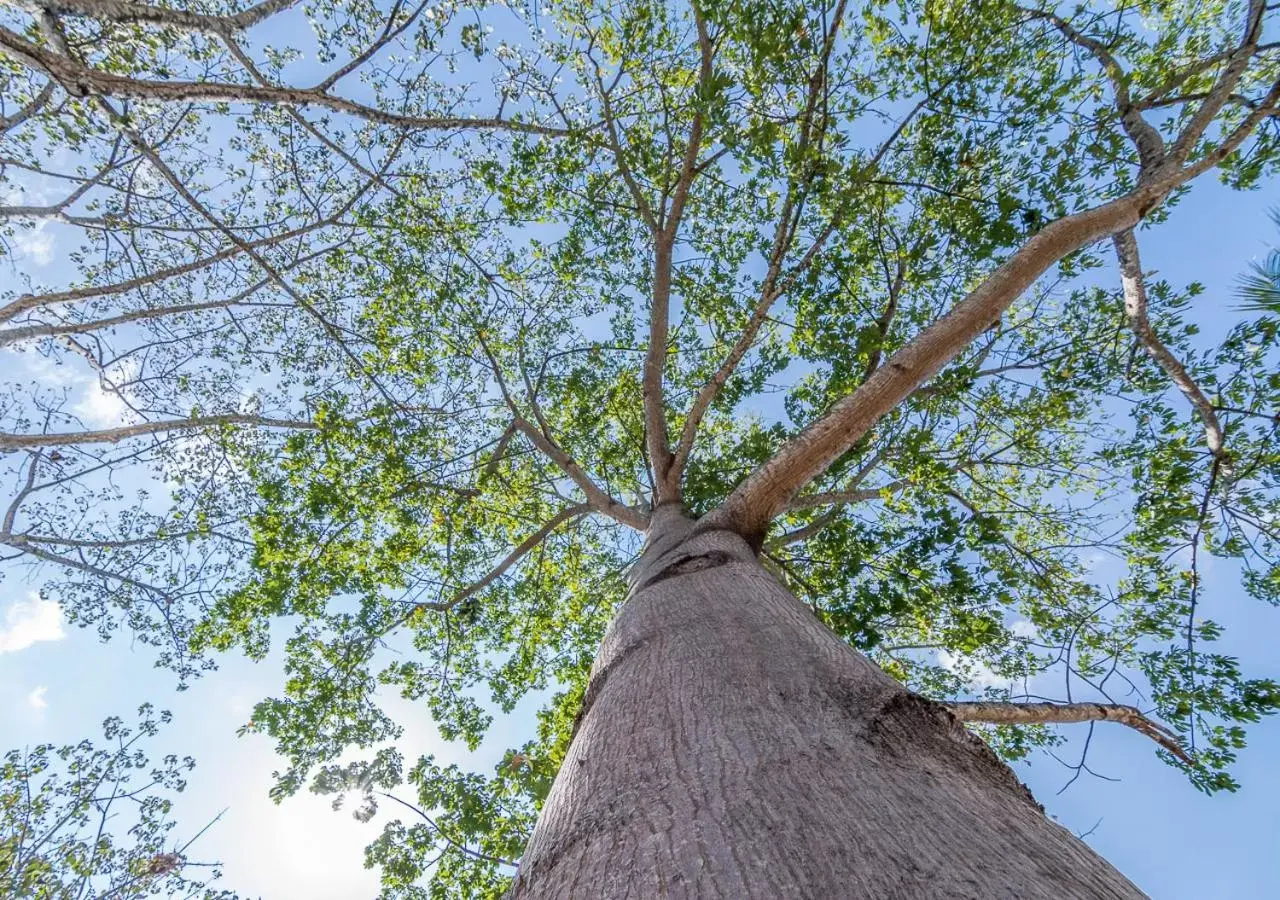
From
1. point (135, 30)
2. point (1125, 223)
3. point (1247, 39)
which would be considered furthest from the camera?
point (135, 30)

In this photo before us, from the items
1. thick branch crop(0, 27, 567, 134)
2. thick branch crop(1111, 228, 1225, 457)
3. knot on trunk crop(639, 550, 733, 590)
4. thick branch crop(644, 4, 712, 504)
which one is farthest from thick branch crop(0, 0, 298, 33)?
thick branch crop(1111, 228, 1225, 457)

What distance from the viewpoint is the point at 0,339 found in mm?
5395

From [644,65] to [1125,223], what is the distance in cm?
351

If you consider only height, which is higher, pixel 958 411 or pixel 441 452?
pixel 441 452

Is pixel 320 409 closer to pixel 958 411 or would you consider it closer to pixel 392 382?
pixel 392 382

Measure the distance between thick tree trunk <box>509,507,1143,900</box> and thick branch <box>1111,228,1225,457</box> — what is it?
372 centimetres

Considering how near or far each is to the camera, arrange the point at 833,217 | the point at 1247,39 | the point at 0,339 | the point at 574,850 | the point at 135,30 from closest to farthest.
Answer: the point at 574,850 < the point at 1247,39 < the point at 135,30 < the point at 833,217 < the point at 0,339

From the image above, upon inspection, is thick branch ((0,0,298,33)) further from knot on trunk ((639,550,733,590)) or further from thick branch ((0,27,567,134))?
knot on trunk ((639,550,733,590))

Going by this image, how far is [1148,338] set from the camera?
3.69 metres

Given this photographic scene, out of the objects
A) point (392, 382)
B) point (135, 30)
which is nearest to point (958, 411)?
point (392, 382)

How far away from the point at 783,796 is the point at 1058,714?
2.52 metres

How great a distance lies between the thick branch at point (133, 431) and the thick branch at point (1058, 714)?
231 inches

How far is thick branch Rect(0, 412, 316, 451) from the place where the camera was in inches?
219

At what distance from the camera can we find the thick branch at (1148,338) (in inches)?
141
